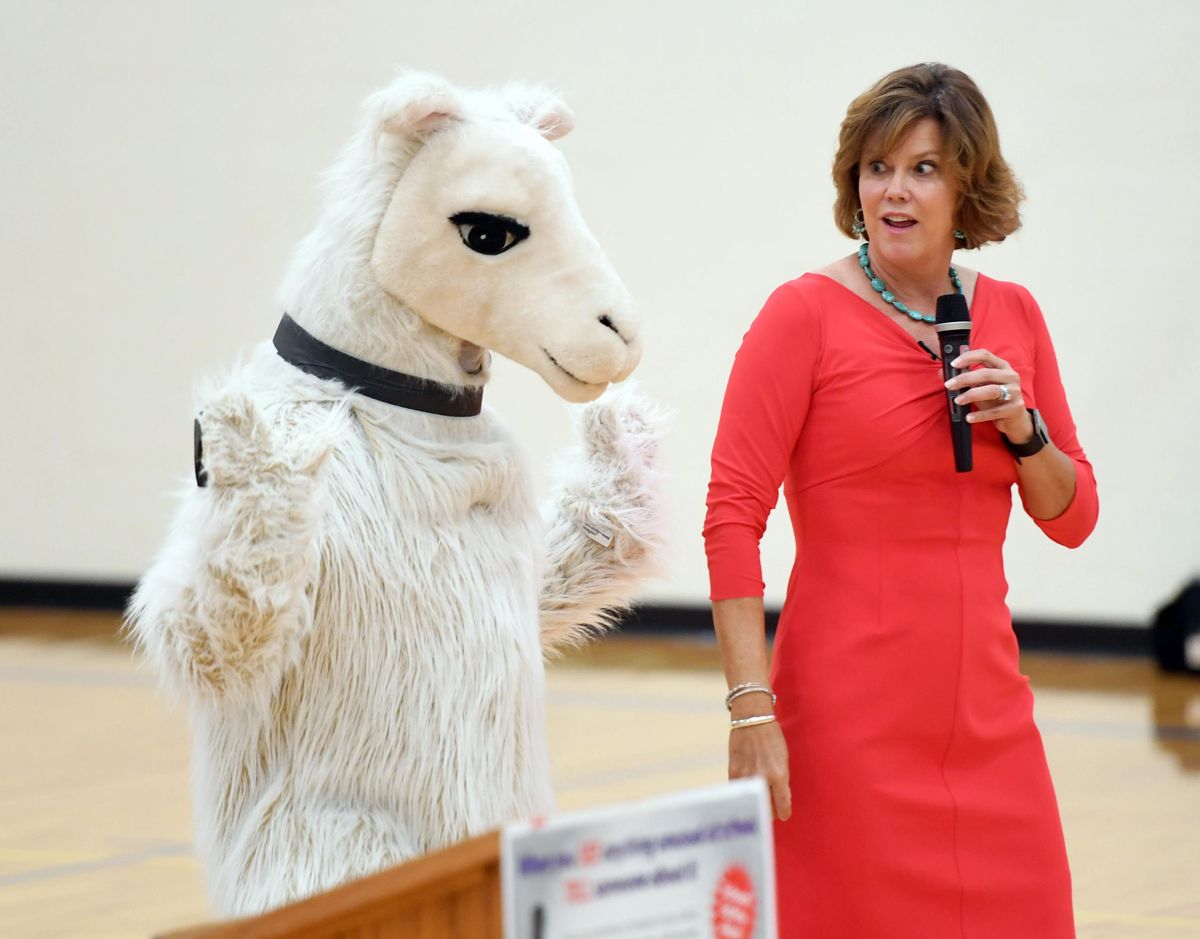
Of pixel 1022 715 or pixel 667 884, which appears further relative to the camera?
pixel 1022 715

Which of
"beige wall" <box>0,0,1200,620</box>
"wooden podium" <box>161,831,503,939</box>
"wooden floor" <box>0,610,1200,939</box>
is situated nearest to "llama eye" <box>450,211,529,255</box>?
"wooden podium" <box>161,831,503,939</box>

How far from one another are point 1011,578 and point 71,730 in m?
3.34

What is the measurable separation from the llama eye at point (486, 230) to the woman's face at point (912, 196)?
0.47m

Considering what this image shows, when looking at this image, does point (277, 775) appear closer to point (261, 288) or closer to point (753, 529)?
point (753, 529)

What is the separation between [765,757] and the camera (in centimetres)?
196

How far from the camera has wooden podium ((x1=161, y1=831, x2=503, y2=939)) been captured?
4.05 feet

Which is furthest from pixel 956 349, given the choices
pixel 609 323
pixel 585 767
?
pixel 585 767

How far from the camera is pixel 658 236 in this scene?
630cm

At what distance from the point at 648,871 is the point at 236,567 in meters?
0.68

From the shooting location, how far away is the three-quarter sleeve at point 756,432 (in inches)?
78.8

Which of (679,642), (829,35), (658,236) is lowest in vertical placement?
(679,642)

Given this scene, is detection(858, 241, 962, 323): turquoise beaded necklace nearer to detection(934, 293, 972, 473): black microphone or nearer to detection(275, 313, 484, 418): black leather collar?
detection(934, 293, 972, 473): black microphone

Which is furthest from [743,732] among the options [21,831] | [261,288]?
[261,288]

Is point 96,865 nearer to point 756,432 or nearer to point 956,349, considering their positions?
point 756,432
